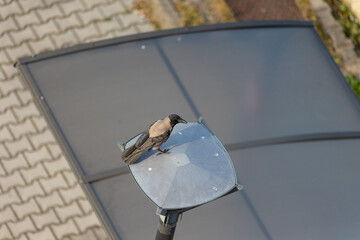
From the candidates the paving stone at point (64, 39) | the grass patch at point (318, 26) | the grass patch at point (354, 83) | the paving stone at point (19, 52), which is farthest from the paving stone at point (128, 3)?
the grass patch at point (354, 83)

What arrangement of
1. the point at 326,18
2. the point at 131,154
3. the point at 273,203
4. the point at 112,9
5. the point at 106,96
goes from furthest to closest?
the point at 326,18 < the point at 112,9 < the point at 106,96 < the point at 273,203 < the point at 131,154

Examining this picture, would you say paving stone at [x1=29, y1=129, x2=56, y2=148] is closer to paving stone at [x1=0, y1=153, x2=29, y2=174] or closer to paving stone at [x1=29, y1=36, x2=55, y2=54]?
paving stone at [x1=0, y1=153, x2=29, y2=174]

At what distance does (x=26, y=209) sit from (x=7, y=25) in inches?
90.1

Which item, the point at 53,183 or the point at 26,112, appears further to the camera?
the point at 26,112

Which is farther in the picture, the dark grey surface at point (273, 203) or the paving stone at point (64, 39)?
the paving stone at point (64, 39)

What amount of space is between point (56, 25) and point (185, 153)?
4.78 metres

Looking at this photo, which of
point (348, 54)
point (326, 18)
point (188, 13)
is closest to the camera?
point (188, 13)

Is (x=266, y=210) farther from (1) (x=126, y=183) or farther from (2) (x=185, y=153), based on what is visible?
(2) (x=185, y=153)

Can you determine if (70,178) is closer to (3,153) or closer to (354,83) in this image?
(3,153)

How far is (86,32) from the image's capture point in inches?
286

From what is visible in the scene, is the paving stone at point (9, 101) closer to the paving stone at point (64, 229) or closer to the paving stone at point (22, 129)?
the paving stone at point (22, 129)

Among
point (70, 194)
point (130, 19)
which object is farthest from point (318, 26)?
point (70, 194)

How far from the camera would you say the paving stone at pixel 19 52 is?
22.9 ft

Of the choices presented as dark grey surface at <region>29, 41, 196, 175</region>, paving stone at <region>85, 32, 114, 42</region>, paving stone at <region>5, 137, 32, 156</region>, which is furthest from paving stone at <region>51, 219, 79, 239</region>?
paving stone at <region>85, 32, 114, 42</region>
